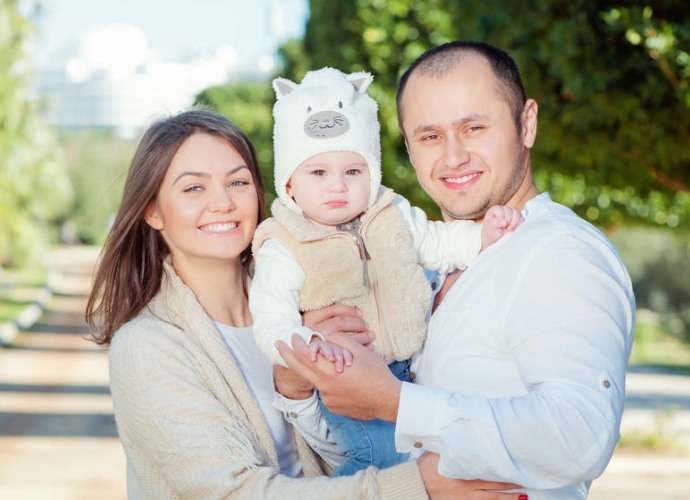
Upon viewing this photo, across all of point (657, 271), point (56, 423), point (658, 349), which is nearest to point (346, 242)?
point (56, 423)

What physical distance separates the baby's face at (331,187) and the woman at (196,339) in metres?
0.39

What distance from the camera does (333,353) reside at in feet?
10.0

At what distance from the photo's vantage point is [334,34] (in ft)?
63.8

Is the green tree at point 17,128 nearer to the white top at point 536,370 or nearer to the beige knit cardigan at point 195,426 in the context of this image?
the beige knit cardigan at point 195,426

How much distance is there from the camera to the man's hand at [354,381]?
298 cm

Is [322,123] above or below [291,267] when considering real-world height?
above

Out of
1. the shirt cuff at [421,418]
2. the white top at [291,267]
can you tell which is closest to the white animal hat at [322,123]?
the white top at [291,267]

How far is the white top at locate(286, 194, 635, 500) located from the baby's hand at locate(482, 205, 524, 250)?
4.5 inches

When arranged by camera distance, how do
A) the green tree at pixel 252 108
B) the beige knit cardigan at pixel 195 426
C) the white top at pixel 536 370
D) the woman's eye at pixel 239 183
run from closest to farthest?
the white top at pixel 536 370 < the beige knit cardigan at pixel 195 426 < the woman's eye at pixel 239 183 < the green tree at pixel 252 108

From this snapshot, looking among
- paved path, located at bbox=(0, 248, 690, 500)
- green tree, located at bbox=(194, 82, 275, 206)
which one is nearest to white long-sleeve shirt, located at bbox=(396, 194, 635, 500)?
paved path, located at bbox=(0, 248, 690, 500)

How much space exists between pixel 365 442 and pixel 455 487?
499mm

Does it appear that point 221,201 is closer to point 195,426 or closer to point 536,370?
point 195,426

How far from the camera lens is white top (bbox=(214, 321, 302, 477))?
375 centimetres

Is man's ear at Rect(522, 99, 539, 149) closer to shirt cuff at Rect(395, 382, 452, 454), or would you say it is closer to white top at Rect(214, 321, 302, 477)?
shirt cuff at Rect(395, 382, 452, 454)
